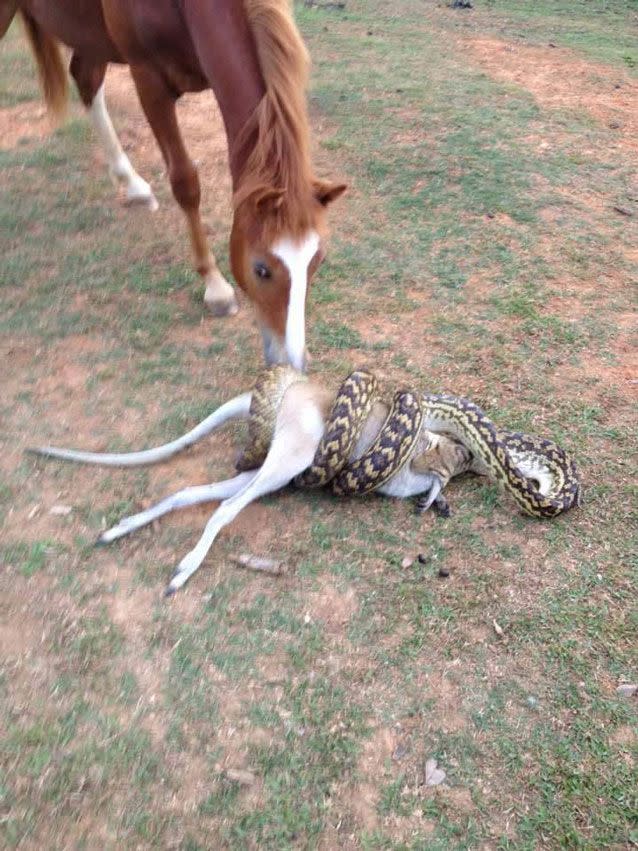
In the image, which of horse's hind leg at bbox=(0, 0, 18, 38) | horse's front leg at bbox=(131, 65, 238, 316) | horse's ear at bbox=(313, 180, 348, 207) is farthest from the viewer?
horse's hind leg at bbox=(0, 0, 18, 38)

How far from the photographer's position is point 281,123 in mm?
2965

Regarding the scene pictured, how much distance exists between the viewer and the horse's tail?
5.29 meters

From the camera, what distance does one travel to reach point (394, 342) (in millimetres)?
4125

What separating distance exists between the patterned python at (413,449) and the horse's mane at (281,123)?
74 cm

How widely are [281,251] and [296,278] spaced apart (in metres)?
0.13

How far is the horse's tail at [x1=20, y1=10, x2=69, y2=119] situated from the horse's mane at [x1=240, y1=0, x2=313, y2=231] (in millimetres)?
2938

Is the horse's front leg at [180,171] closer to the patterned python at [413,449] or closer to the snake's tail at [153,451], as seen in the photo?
the snake's tail at [153,451]

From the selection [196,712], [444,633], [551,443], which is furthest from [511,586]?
[196,712]

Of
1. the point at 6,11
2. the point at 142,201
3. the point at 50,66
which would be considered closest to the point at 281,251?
the point at 142,201

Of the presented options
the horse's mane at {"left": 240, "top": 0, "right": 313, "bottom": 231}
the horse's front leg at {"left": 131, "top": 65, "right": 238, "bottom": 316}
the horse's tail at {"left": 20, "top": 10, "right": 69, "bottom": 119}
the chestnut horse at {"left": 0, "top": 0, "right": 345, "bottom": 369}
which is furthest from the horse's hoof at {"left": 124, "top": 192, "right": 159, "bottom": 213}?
the horse's mane at {"left": 240, "top": 0, "right": 313, "bottom": 231}

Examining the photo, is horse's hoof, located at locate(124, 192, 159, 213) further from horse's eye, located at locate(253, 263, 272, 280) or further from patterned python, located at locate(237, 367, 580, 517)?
patterned python, located at locate(237, 367, 580, 517)

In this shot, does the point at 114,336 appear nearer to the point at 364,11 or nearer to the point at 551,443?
the point at 551,443

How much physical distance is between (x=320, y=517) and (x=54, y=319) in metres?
2.23

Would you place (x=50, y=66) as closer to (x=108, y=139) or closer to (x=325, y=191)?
(x=108, y=139)
